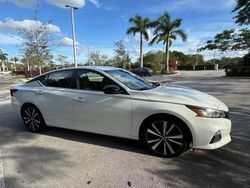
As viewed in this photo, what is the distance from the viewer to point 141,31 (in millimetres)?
39156

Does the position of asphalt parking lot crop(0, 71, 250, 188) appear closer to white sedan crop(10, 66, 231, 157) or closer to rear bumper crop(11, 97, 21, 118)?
white sedan crop(10, 66, 231, 157)

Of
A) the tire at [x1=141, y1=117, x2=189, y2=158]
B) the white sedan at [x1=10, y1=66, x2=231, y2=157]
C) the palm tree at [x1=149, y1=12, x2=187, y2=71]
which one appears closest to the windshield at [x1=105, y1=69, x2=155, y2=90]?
the white sedan at [x1=10, y1=66, x2=231, y2=157]

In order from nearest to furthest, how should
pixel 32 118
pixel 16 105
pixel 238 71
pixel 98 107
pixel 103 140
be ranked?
pixel 98 107
pixel 103 140
pixel 32 118
pixel 16 105
pixel 238 71

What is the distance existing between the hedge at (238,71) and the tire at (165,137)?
78.9ft

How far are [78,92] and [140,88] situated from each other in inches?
48.9

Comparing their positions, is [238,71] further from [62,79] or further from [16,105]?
[16,105]

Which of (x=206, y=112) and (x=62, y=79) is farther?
(x=62, y=79)

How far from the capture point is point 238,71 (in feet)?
84.2

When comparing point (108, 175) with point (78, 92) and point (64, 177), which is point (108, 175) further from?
point (78, 92)

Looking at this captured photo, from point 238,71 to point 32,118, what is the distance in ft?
81.7

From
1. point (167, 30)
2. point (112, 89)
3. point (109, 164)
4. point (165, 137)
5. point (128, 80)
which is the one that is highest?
point (167, 30)

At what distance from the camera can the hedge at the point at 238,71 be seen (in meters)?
24.9

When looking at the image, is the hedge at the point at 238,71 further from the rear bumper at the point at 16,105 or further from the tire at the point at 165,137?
the rear bumper at the point at 16,105

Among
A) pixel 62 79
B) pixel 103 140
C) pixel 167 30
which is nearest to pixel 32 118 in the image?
pixel 62 79
